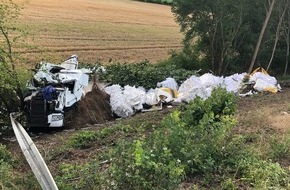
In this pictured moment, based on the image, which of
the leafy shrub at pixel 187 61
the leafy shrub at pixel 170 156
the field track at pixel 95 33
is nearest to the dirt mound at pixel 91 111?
the field track at pixel 95 33

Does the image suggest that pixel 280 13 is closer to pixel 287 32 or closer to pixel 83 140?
pixel 287 32

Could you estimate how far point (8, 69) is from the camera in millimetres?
10992

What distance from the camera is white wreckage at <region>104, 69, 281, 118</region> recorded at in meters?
13.5

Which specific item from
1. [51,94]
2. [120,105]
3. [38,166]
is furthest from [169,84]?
[38,166]

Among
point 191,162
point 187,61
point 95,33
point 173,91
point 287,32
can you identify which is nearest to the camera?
point 191,162

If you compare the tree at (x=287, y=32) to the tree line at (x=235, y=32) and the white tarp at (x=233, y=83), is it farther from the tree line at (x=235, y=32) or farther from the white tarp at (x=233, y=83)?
the white tarp at (x=233, y=83)

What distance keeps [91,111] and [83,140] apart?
4.33 metres

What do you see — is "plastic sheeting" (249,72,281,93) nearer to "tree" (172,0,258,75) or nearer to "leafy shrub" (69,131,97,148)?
"tree" (172,0,258,75)

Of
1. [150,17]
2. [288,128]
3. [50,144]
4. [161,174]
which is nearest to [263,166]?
[161,174]

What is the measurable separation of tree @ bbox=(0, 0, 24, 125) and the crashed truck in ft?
1.30

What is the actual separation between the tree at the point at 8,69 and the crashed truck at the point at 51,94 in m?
0.40

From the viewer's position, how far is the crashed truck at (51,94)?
11.0 metres

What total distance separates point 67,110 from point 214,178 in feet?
23.6

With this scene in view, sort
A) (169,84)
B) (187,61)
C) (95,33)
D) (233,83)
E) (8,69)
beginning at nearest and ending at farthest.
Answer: (8,69)
(169,84)
(233,83)
(187,61)
(95,33)
